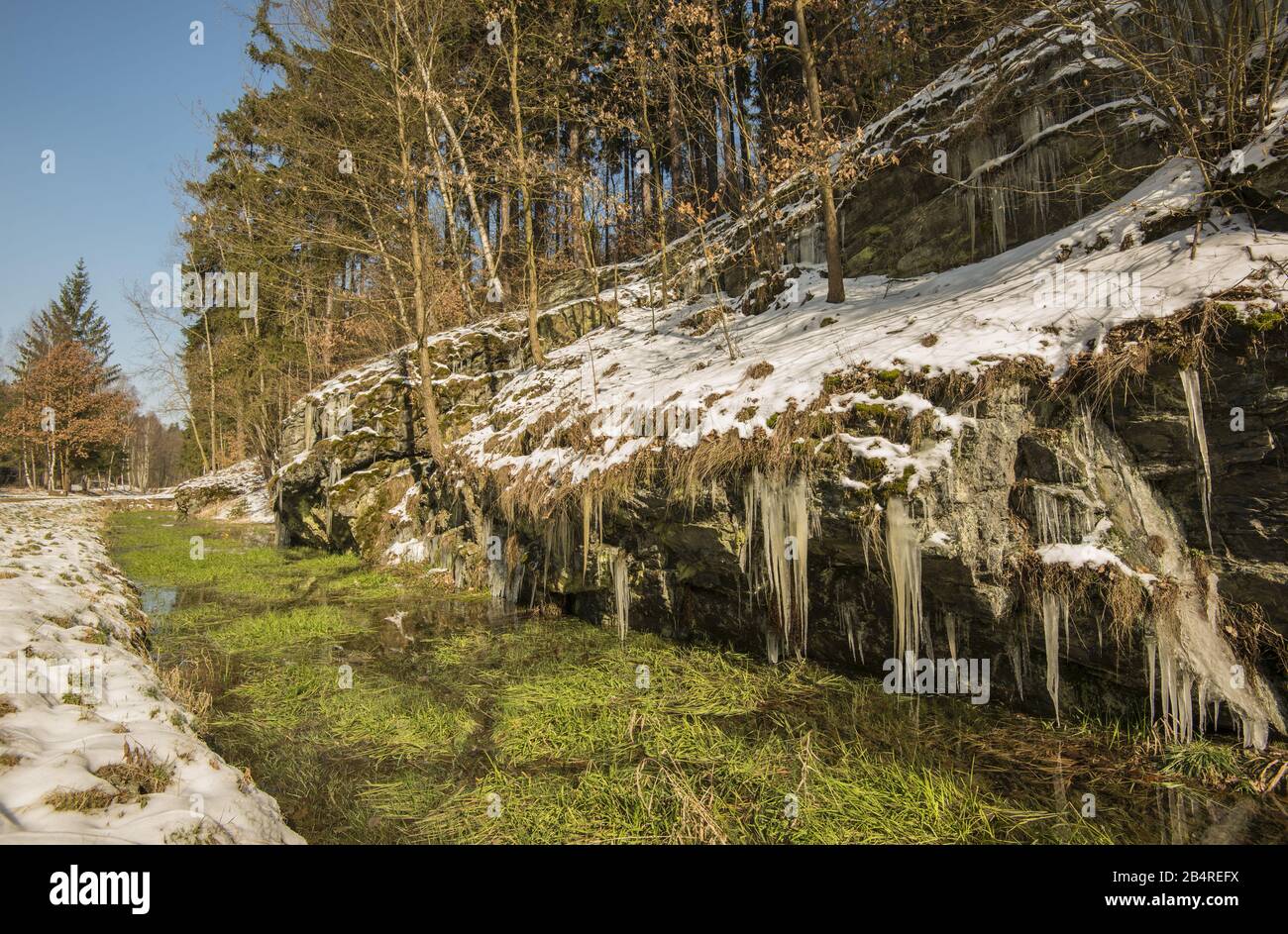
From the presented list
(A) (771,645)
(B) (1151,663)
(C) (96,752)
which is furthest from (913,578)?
(C) (96,752)

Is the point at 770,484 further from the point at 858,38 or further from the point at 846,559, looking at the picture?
the point at 858,38

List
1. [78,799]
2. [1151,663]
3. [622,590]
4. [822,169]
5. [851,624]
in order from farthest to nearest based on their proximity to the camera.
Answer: [822,169], [622,590], [851,624], [1151,663], [78,799]

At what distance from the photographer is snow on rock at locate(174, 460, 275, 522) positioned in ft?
75.3

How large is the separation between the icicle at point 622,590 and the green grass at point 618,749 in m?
0.35

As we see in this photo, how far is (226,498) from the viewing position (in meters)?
24.4

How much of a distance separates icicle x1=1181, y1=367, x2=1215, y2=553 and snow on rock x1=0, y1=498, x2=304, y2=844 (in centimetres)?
628

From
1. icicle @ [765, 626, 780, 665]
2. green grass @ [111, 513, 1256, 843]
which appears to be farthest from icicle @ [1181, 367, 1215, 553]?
icicle @ [765, 626, 780, 665]

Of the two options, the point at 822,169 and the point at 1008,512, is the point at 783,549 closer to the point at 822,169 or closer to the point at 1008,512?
the point at 1008,512

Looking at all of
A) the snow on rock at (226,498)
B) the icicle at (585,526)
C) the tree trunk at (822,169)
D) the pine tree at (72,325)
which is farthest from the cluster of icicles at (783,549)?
the pine tree at (72,325)

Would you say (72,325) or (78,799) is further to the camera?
(72,325)

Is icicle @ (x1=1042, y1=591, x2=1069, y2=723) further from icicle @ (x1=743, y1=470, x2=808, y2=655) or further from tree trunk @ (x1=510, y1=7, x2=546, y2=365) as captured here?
tree trunk @ (x1=510, y1=7, x2=546, y2=365)

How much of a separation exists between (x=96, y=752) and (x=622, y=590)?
191 inches

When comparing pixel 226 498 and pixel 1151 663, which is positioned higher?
pixel 226 498

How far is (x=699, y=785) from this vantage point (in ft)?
11.9
